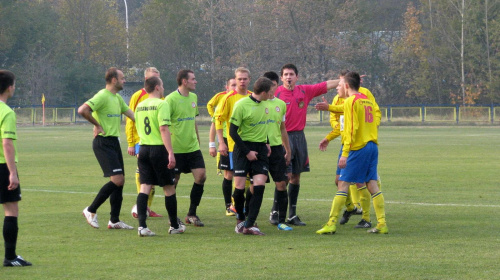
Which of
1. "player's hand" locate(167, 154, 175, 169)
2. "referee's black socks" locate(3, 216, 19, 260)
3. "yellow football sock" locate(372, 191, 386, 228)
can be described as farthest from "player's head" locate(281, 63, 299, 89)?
"referee's black socks" locate(3, 216, 19, 260)

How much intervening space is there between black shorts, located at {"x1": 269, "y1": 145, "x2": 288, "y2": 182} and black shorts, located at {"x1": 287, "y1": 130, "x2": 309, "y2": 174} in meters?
0.56

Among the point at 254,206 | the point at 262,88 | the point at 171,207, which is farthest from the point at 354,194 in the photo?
the point at 171,207

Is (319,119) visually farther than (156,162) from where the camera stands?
Yes

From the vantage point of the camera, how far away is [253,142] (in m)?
9.78

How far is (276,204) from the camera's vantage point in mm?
10484

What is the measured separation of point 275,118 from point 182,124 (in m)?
1.35

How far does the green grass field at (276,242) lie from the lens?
7.25 m

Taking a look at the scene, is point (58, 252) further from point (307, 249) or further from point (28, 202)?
point (28, 202)

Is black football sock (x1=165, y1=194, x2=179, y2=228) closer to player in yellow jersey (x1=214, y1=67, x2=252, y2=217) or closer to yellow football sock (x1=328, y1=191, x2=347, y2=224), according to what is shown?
player in yellow jersey (x1=214, y1=67, x2=252, y2=217)

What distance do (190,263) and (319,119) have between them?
52.2 metres

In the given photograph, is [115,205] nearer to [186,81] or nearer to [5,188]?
[186,81]

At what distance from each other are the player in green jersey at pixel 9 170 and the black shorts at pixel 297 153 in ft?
13.6

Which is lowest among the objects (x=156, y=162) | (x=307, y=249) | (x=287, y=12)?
(x=307, y=249)

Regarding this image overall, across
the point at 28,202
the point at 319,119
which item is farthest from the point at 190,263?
the point at 319,119
